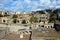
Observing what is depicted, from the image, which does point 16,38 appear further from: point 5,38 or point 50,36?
point 50,36

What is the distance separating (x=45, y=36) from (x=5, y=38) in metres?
A: 1.58

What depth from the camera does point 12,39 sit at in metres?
7.70

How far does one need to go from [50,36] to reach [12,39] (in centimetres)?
152

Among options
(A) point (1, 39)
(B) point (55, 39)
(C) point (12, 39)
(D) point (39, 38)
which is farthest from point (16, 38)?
(B) point (55, 39)

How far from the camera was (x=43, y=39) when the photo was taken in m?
6.95

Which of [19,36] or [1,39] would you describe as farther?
[19,36]

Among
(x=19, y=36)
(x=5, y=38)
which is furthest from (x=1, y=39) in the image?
(x=19, y=36)

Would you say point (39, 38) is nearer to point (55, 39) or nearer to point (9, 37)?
point (55, 39)

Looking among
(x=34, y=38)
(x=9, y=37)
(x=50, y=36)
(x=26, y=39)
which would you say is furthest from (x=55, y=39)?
(x=9, y=37)

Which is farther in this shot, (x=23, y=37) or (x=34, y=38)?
(x=23, y=37)

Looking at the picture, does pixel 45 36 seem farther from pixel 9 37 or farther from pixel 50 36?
pixel 9 37

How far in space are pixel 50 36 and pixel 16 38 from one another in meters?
1.45

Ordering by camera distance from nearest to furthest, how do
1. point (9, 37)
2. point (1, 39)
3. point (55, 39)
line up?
point (55, 39), point (1, 39), point (9, 37)

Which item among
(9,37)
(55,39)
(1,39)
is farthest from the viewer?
(9,37)
